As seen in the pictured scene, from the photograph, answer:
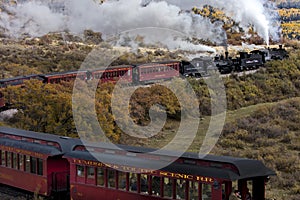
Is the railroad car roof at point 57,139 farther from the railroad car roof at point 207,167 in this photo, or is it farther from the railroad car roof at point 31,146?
the railroad car roof at point 207,167

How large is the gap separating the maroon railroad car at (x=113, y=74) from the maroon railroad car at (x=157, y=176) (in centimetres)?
2140

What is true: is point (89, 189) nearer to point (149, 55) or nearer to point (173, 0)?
point (173, 0)

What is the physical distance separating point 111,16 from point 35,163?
26.5 meters

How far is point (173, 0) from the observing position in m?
54.0

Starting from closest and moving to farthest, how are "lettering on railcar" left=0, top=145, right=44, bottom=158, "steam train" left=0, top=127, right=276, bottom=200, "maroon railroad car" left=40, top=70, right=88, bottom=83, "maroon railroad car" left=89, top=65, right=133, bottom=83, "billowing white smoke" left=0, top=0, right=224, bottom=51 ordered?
"steam train" left=0, top=127, right=276, bottom=200 < "lettering on railcar" left=0, top=145, right=44, bottom=158 < "maroon railroad car" left=40, top=70, right=88, bottom=83 < "maroon railroad car" left=89, top=65, right=133, bottom=83 < "billowing white smoke" left=0, top=0, right=224, bottom=51

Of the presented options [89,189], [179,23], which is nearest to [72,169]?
[89,189]

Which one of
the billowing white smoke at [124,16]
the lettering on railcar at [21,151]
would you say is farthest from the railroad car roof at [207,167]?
the billowing white smoke at [124,16]

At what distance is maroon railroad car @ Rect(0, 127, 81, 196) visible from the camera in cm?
1487

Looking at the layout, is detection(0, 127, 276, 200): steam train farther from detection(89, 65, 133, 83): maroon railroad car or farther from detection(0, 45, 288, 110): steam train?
detection(89, 65, 133, 83): maroon railroad car

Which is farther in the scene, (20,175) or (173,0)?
(173,0)

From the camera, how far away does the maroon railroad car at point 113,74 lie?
35656 mm

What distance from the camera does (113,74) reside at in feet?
121

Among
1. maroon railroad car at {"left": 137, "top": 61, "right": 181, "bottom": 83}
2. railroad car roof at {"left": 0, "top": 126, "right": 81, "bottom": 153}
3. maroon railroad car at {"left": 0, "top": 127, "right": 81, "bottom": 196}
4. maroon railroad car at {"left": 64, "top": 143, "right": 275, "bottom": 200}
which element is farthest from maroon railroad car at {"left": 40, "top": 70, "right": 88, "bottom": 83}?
maroon railroad car at {"left": 64, "top": 143, "right": 275, "bottom": 200}

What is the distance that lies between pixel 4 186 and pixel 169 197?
7.48m
